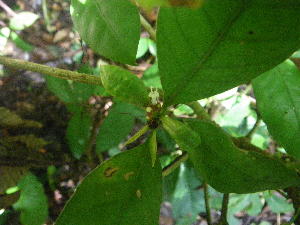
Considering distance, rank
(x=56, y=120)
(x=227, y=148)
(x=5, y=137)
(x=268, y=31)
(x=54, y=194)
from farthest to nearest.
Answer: (x=56, y=120), (x=54, y=194), (x=5, y=137), (x=227, y=148), (x=268, y=31)

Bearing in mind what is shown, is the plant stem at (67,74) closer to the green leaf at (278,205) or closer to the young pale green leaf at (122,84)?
the young pale green leaf at (122,84)

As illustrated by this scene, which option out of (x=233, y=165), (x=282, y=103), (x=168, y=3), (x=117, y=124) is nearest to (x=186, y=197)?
(x=117, y=124)

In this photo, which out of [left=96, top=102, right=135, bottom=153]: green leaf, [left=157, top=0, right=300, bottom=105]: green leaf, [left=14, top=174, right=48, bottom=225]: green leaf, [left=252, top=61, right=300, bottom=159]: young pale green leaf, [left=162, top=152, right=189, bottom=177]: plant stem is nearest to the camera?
[left=157, top=0, right=300, bottom=105]: green leaf

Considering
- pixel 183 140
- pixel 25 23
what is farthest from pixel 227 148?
pixel 25 23

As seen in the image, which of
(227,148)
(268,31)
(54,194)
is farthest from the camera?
(54,194)

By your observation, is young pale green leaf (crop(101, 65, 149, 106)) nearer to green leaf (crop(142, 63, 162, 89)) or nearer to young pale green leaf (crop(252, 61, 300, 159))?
young pale green leaf (crop(252, 61, 300, 159))

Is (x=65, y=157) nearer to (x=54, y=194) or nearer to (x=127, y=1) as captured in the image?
(x=54, y=194)

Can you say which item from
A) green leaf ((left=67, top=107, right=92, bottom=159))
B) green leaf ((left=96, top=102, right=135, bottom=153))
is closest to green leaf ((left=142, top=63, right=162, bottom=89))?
green leaf ((left=96, top=102, right=135, bottom=153))

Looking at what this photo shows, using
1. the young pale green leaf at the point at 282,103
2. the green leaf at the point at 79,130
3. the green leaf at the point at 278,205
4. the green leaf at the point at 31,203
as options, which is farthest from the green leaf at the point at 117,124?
the green leaf at the point at 278,205
